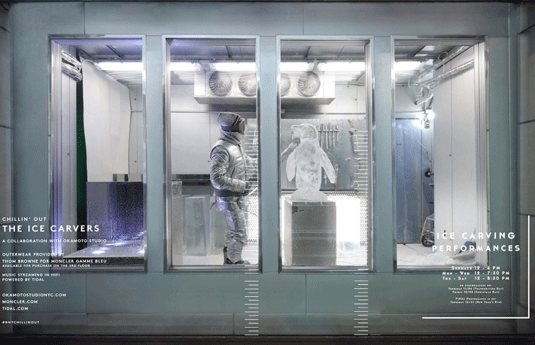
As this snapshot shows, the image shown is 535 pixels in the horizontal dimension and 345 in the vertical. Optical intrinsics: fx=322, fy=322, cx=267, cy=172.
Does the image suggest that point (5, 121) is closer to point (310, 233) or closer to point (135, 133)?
point (135, 133)

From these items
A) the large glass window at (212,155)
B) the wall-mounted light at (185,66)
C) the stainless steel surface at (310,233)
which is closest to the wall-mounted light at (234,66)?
the large glass window at (212,155)

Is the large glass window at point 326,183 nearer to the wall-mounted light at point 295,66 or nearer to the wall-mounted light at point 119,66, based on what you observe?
the wall-mounted light at point 295,66

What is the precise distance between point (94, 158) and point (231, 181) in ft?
6.05

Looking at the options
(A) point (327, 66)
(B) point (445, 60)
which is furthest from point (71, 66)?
(B) point (445, 60)

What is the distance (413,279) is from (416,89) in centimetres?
299

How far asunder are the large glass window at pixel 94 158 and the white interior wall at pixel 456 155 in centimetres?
305

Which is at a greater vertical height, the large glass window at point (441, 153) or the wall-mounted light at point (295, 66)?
the wall-mounted light at point (295, 66)

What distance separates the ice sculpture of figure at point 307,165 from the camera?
3223 mm

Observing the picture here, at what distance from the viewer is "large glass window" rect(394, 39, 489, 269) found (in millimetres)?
2824

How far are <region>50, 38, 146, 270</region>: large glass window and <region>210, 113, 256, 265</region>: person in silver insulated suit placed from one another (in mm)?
798

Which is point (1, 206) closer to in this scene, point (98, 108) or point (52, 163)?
point (52, 163)

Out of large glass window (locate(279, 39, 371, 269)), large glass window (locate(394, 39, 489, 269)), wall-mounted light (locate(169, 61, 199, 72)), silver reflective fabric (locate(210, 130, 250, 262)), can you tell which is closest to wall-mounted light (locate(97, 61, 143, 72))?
wall-mounted light (locate(169, 61, 199, 72))

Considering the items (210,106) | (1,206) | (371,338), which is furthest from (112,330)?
(210,106)

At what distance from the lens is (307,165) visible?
327 centimetres
